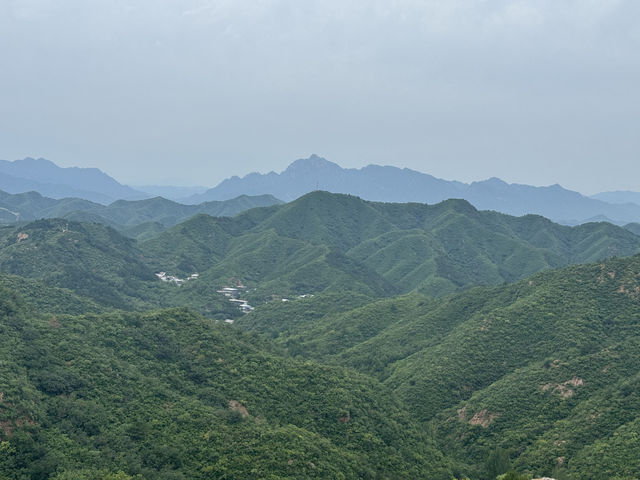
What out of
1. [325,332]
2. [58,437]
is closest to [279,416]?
[58,437]

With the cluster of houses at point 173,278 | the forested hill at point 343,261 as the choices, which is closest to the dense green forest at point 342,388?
the forested hill at point 343,261

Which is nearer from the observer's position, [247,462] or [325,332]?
[247,462]

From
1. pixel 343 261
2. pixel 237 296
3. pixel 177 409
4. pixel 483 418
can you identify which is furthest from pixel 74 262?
pixel 483 418

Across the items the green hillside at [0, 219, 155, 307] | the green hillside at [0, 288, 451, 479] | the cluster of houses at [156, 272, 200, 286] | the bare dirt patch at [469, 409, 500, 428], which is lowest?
the bare dirt patch at [469, 409, 500, 428]

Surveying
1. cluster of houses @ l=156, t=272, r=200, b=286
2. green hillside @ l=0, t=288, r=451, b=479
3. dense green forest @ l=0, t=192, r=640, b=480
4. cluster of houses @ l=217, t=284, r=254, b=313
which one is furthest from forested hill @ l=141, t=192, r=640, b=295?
green hillside @ l=0, t=288, r=451, b=479

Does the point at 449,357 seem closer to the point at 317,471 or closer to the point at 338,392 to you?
the point at 338,392

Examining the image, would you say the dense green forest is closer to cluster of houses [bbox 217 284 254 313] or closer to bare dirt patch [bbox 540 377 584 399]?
bare dirt patch [bbox 540 377 584 399]

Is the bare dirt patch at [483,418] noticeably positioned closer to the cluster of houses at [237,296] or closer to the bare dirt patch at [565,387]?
the bare dirt patch at [565,387]
